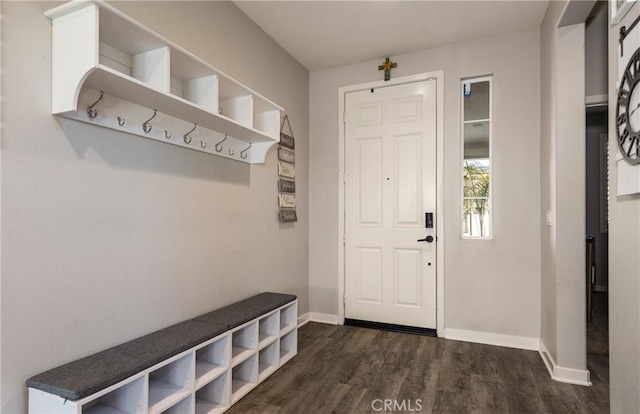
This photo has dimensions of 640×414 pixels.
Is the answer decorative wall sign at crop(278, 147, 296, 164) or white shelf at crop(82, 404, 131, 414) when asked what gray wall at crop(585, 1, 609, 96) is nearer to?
decorative wall sign at crop(278, 147, 296, 164)

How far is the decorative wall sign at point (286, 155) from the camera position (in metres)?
3.26

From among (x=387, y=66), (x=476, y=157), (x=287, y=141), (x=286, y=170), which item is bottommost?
(x=286, y=170)

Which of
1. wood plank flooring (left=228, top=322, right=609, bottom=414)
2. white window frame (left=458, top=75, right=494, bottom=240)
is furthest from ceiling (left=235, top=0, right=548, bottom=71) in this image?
wood plank flooring (left=228, top=322, right=609, bottom=414)

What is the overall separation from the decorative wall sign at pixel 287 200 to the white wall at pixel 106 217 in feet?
1.26

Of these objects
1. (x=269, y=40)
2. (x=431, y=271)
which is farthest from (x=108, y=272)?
(x=431, y=271)

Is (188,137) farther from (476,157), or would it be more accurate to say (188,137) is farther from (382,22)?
(476,157)

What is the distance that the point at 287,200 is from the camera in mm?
3355

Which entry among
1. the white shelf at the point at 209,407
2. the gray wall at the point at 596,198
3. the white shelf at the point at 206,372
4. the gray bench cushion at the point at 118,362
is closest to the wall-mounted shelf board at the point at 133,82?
the gray bench cushion at the point at 118,362

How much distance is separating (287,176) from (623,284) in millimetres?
2571

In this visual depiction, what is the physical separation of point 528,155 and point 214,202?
2647mm

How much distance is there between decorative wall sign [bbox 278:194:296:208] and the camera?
10.6ft

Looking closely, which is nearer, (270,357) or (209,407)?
(209,407)

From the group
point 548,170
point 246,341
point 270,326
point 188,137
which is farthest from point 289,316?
point 548,170

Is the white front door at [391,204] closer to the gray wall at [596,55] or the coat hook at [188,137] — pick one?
the gray wall at [596,55]
